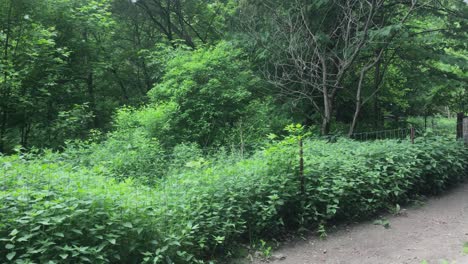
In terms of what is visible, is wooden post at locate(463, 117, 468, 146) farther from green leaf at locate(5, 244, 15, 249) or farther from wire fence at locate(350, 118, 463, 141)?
green leaf at locate(5, 244, 15, 249)

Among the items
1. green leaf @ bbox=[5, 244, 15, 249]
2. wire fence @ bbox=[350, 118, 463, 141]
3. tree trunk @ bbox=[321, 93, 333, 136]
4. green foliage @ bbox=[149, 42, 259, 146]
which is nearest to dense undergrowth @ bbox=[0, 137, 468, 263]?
green leaf @ bbox=[5, 244, 15, 249]

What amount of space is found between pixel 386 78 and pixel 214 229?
35.6 ft

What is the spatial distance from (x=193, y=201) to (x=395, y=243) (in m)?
2.79

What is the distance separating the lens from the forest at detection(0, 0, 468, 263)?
351cm

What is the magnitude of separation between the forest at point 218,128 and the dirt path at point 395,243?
14.0 inches

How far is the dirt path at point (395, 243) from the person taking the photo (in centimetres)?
427

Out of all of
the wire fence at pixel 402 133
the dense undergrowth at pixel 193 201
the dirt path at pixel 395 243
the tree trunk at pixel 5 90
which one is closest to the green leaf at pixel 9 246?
the dense undergrowth at pixel 193 201

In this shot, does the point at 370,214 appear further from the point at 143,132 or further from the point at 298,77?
the point at 143,132

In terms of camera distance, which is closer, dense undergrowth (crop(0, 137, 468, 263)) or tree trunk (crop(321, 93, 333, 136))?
dense undergrowth (crop(0, 137, 468, 263))

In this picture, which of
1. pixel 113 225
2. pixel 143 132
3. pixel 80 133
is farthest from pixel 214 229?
pixel 80 133

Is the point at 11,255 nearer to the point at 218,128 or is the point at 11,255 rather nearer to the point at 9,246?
the point at 9,246

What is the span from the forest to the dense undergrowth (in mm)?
21

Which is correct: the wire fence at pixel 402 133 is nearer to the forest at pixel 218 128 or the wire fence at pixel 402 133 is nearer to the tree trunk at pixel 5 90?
the forest at pixel 218 128

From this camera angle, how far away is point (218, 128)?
9.54 metres
